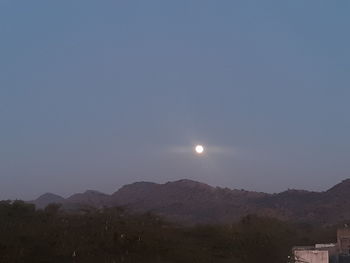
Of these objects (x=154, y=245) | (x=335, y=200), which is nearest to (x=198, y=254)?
(x=154, y=245)

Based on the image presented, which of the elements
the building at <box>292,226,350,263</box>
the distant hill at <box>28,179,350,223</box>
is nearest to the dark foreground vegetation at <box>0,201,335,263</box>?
the building at <box>292,226,350,263</box>

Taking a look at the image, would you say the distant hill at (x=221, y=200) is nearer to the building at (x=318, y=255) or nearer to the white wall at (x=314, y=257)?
the building at (x=318, y=255)

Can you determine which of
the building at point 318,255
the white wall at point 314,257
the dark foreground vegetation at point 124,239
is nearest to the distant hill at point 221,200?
the building at point 318,255

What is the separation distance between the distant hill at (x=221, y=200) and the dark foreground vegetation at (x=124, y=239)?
57.8m

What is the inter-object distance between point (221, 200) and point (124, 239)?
88.3m

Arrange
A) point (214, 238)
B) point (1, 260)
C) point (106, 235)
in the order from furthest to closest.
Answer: point (214, 238)
point (106, 235)
point (1, 260)

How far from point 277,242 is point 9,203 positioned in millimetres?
14873

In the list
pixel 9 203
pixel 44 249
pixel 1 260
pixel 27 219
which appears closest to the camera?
pixel 1 260

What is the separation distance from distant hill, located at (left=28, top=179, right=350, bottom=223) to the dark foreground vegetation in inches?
2277

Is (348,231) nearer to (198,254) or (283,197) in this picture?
(198,254)

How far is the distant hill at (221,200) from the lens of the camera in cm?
9569

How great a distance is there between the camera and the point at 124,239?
80.4ft

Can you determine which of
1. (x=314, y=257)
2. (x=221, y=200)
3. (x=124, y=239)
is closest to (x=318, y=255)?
(x=314, y=257)

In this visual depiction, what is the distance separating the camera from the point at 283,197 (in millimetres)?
114875
